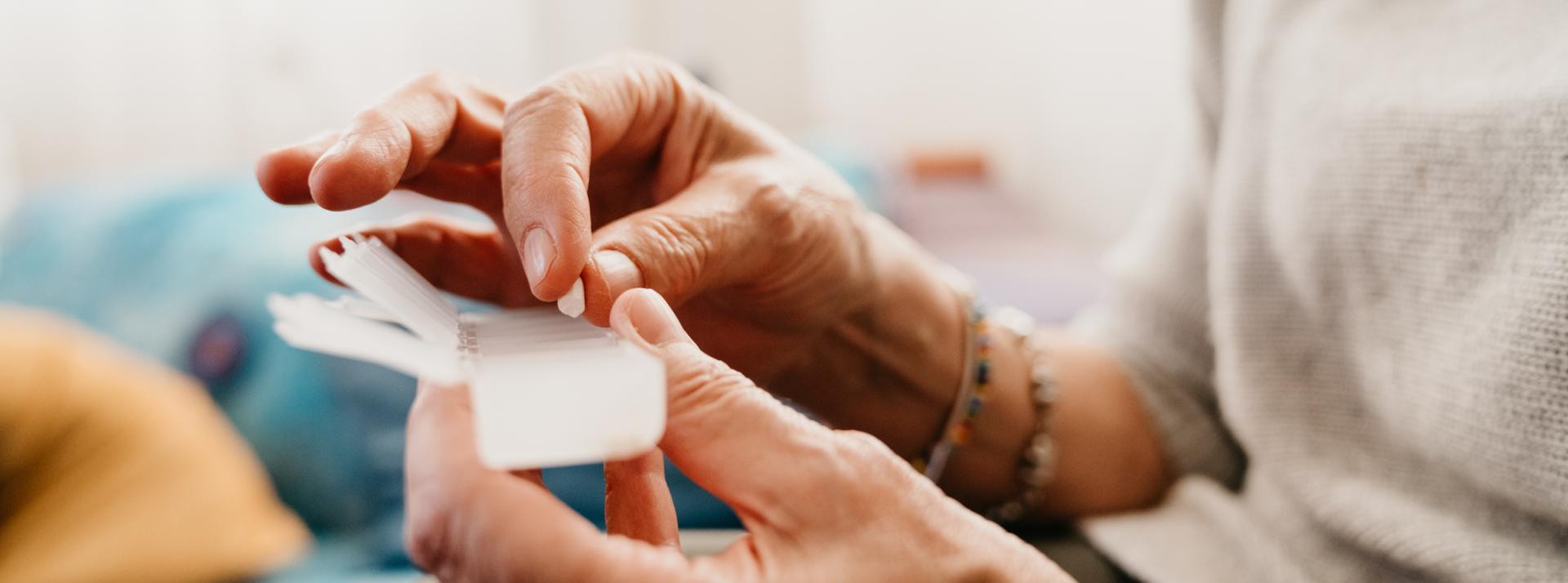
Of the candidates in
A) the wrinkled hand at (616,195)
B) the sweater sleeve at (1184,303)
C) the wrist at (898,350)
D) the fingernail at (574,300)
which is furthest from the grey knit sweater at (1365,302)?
the fingernail at (574,300)

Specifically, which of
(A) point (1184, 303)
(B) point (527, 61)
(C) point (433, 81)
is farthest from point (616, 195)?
(B) point (527, 61)

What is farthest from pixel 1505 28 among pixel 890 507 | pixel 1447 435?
pixel 890 507

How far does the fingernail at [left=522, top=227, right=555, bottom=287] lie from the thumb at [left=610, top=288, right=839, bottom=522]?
0.23ft

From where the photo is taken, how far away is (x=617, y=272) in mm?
344

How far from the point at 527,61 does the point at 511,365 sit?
164 cm

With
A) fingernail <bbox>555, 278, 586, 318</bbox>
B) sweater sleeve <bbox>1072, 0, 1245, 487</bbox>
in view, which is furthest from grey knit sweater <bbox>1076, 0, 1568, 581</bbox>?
fingernail <bbox>555, 278, 586, 318</bbox>

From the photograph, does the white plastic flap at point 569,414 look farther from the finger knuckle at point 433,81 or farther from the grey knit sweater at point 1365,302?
the grey knit sweater at point 1365,302

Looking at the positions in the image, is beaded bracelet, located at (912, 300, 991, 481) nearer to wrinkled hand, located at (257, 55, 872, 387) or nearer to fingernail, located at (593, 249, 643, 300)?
wrinkled hand, located at (257, 55, 872, 387)

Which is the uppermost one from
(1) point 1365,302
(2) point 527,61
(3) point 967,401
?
(1) point 1365,302

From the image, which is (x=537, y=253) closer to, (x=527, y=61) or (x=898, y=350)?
(x=898, y=350)

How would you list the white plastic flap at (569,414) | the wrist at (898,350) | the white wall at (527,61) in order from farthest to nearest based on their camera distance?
the white wall at (527,61), the wrist at (898,350), the white plastic flap at (569,414)

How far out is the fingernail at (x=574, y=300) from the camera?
0.33 metres

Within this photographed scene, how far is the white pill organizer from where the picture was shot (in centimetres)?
24

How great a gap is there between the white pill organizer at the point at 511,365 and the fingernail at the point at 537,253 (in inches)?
0.9
